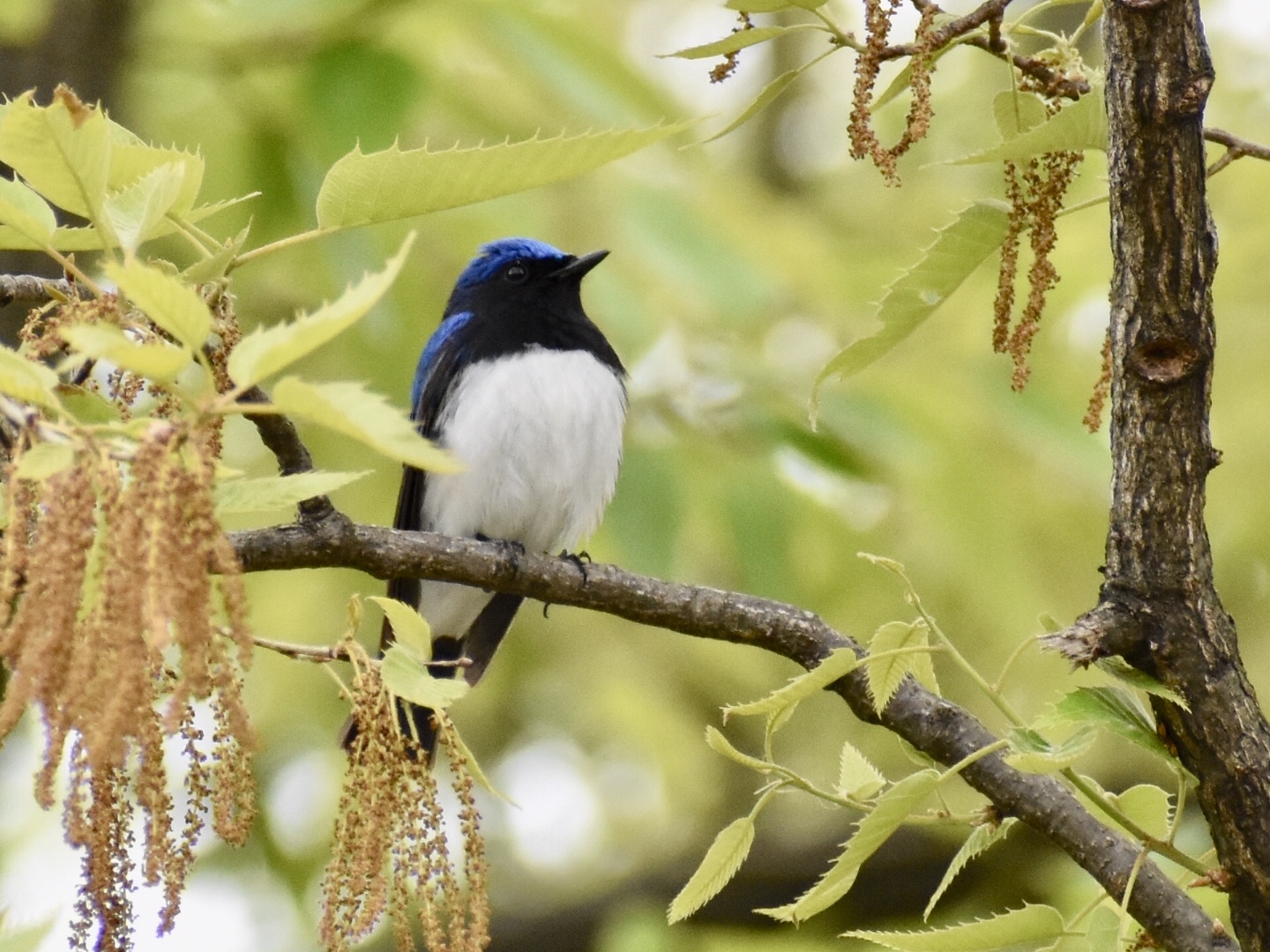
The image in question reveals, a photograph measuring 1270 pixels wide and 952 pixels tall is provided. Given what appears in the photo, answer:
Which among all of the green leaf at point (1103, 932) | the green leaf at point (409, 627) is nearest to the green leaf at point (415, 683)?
the green leaf at point (409, 627)

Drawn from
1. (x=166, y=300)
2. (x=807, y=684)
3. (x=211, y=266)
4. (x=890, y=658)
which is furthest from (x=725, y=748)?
(x=166, y=300)

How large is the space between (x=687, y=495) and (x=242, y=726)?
315cm

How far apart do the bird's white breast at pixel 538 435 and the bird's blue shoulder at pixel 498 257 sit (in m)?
0.56

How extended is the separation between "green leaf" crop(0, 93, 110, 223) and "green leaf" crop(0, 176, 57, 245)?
0.05 meters

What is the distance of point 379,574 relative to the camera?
7.74 feet

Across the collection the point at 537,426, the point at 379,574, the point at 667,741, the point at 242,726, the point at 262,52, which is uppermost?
the point at 262,52

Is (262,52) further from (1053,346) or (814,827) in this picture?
(814,827)

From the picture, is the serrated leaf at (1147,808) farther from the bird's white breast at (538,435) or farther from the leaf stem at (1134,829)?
the bird's white breast at (538,435)

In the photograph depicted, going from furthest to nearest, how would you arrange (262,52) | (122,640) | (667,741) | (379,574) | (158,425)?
(667,741) < (262,52) < (379,574) < (158,425) < (122,640)

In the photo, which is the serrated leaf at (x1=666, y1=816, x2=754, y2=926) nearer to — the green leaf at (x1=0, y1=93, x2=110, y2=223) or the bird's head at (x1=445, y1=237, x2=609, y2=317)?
the green leaf at (x1=0, y1=93, x2=110, y2=223)

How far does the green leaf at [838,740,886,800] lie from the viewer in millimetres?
2225

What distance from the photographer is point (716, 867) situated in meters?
→ 2.05

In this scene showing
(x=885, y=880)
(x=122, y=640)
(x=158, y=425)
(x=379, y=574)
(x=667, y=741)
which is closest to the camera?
(x=122, y=640)

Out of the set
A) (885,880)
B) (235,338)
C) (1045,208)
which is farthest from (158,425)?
(885,880)
